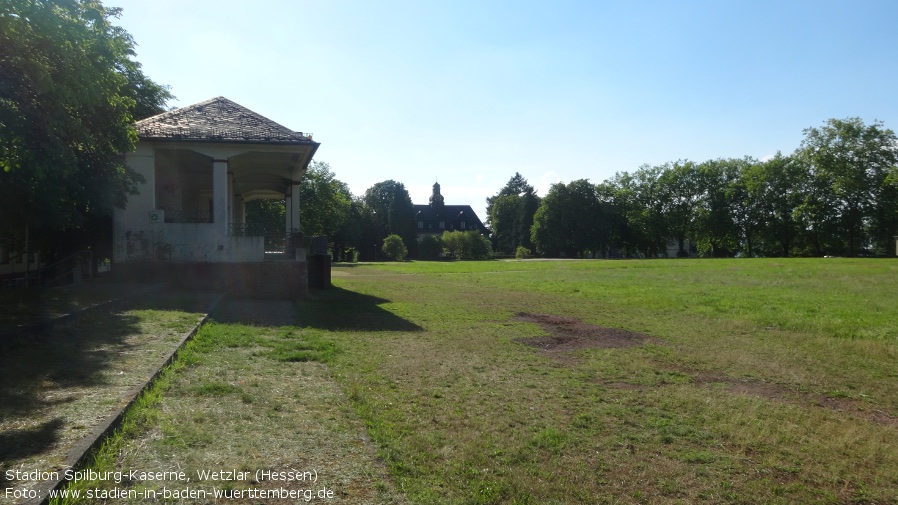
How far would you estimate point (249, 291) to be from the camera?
18516 mm

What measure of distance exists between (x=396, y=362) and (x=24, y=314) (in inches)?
230

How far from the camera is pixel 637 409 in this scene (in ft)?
21.3

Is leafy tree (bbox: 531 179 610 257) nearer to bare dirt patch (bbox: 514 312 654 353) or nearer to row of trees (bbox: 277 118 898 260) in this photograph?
row of trees (bbox: 277 118 898 260)

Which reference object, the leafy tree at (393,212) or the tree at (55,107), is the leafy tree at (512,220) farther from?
the tree at (55,107)

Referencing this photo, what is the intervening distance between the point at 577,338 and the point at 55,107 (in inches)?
418

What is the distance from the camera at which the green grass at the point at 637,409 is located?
448 centimetres

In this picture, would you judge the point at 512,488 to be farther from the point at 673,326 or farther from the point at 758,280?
the point at 758,280

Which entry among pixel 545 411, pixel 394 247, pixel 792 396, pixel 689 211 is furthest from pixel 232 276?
pixel 689 211

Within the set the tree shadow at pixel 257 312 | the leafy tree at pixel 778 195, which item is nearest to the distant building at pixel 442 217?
the leafy tree at pixel 778 195

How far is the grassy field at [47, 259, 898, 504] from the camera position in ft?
14.6

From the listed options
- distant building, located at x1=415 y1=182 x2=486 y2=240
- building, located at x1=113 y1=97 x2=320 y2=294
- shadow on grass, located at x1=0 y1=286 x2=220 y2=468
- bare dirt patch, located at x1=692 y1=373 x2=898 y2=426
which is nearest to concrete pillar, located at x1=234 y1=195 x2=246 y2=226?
building, located at x1=113 y1=97 x2=320 y2=294

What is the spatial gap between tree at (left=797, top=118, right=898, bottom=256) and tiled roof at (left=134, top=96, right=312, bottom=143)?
227ft

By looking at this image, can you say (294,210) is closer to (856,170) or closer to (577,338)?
(577,338)

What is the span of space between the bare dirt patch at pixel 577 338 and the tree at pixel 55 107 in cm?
928
